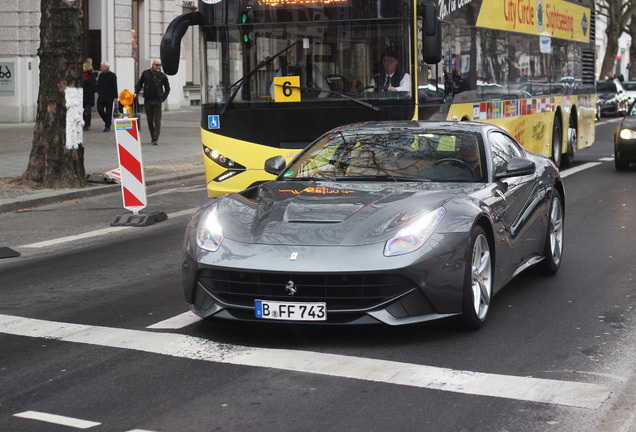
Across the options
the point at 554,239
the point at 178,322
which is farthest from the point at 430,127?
the point at 178,322

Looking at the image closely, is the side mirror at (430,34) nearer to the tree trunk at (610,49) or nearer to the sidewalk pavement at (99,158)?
the sidewalk pavement at (99,158)

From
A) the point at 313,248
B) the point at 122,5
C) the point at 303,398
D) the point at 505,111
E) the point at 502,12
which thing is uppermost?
the point at 122,5

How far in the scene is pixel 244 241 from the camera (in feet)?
21.7

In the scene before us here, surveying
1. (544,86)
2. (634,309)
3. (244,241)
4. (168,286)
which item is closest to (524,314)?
(634,309)

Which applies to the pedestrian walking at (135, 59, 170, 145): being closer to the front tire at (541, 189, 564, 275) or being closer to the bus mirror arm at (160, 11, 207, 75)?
the bus mirror arm at (160, 11, 207, 75)

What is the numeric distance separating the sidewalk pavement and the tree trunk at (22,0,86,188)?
38 cm

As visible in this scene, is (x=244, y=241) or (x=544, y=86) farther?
(x=544, y=86)

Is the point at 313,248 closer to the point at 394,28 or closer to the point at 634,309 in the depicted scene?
the point at 634,309

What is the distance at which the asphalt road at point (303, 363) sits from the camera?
5.10 metres

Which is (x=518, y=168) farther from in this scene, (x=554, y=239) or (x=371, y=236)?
(x=371, y=236)

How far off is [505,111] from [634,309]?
31.1 feet

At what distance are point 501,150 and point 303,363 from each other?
298 cm

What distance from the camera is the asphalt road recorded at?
5.10 meters

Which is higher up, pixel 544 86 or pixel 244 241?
pixel 544 86
